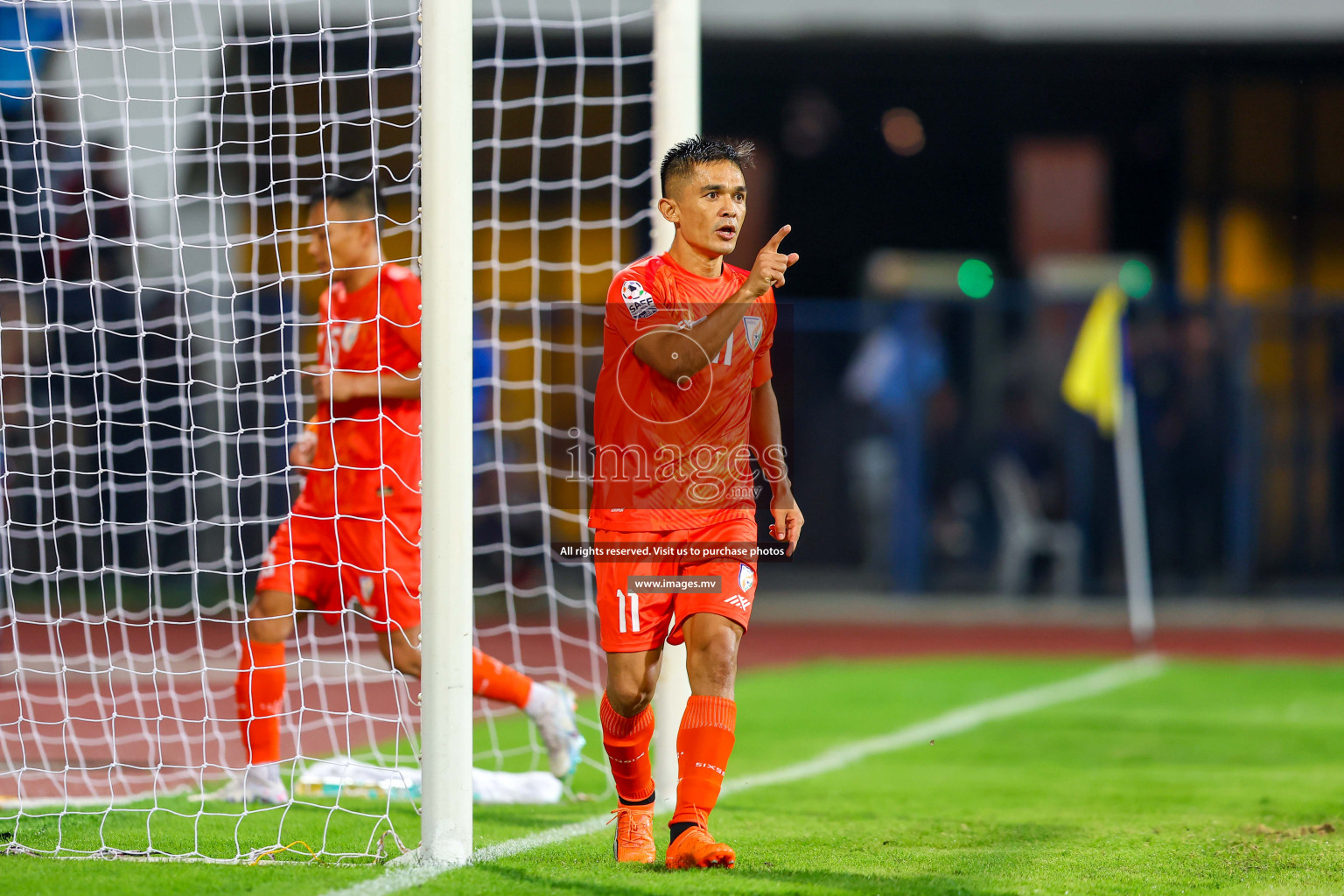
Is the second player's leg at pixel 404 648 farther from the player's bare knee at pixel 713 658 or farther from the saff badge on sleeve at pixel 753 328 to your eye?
the saff badge on sleeve at pixel 753 328

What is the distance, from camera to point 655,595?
165 inches

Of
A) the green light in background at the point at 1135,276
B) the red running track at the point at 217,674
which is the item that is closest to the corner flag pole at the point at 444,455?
the red running track at the point at 217,674

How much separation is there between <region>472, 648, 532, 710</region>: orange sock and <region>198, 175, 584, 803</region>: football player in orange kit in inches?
13.1

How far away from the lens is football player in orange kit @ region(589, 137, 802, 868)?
4156 mm

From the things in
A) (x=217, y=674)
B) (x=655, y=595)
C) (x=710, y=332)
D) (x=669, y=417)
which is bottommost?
(x=217, y=674)

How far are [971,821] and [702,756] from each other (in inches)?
65.5

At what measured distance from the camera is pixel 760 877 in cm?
404

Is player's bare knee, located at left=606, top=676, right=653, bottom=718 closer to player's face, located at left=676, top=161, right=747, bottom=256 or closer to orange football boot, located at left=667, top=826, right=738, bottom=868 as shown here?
orange football boot, located at left=667, top=826, right=738, bottom=868

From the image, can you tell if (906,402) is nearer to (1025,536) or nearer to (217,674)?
(1025,536)

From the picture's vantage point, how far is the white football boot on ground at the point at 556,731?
5930 millimetres

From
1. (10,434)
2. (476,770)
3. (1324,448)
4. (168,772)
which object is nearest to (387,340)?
(476,770)

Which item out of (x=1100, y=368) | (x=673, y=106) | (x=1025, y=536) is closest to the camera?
(x=673, y=106)

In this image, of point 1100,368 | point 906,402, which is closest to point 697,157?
point 1100,368

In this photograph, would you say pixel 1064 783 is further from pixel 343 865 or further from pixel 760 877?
pixel 343 865
